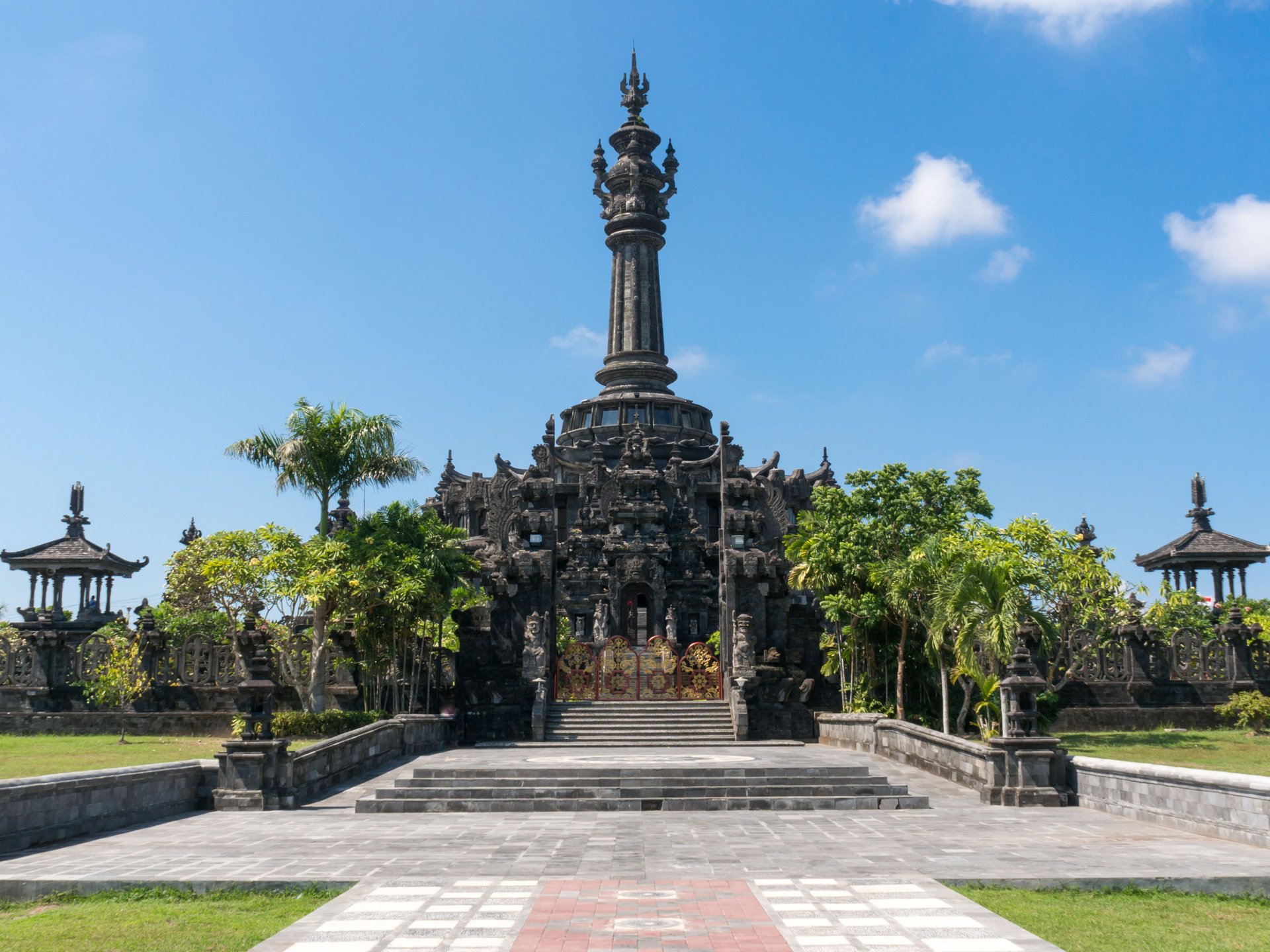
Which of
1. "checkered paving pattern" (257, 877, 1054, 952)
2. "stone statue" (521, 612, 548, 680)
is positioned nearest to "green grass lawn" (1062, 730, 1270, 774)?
"checkered paving pattern" (257, 877, 1054, 952)

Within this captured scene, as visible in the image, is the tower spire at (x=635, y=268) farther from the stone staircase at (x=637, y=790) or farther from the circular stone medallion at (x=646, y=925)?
the circular stone medallion at (x=646, y=925)

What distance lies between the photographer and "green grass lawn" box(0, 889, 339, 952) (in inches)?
347

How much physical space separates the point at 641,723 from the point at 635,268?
115 ft

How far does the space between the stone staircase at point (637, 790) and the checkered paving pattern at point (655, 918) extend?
6.50 m

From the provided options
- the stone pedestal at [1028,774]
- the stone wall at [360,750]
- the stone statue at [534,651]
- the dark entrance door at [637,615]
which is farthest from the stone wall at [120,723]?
the stone pedestal at [1028,774]

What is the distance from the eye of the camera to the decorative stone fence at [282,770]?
17578mm

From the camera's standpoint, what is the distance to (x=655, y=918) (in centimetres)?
942

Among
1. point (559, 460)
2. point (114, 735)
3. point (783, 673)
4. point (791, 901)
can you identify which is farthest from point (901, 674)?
point (559, 460)

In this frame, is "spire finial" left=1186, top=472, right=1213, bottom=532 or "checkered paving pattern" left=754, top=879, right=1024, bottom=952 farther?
"spire finial" left=1186, top=472, right=1213, bottom=532

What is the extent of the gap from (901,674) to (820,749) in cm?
412

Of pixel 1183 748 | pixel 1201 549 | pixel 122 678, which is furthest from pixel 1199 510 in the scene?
pixel 122 678

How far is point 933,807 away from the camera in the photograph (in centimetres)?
1758

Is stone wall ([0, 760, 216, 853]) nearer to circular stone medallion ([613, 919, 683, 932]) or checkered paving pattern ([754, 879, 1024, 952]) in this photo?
circular stone medallion ([613, 919, 683, 932])

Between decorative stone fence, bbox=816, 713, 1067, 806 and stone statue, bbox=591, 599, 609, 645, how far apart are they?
21441 millimetres
